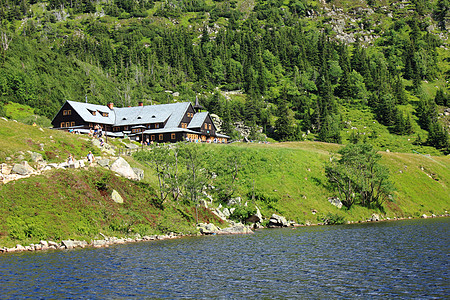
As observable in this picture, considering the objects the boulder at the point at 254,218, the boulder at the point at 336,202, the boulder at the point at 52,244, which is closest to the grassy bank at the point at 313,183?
the boulder at the point at 336,202

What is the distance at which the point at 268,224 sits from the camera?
6975cm

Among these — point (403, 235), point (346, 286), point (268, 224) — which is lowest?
point (268, 224)

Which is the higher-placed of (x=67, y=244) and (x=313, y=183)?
(x=67, y=244)

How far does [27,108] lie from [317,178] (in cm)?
10655

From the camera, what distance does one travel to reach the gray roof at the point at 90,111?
112312mm

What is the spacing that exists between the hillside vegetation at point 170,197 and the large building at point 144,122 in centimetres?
2159

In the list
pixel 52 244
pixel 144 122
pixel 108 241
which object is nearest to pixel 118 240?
pixel 108 241

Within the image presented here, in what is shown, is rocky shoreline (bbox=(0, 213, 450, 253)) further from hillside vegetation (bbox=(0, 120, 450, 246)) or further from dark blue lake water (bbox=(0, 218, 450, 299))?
dark blue lake water (bbox=(0, 218, 450, 299))

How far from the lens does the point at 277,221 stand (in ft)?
227

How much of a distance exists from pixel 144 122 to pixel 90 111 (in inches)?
707

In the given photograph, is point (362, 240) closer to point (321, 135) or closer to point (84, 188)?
point (84, 188)

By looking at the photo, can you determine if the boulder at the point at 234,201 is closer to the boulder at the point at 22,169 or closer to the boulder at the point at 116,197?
the boulder at the point at 116,197

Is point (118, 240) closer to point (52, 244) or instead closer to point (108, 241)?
point (108, 241)

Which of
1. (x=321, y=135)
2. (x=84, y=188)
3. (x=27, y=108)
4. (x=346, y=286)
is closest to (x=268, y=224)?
(x=84, y=188)
